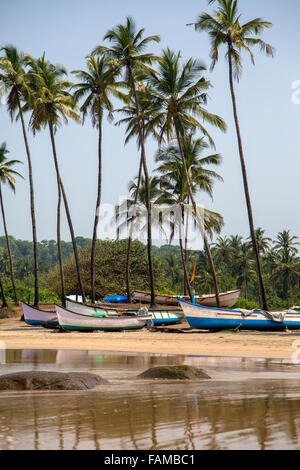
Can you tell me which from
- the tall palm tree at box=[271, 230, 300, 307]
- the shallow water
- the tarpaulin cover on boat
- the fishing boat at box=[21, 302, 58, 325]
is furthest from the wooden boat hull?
the tall palm tree at box=[271, 230, 300, 307]

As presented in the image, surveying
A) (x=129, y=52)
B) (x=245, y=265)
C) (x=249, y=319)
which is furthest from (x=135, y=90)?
(x=245, y=265)

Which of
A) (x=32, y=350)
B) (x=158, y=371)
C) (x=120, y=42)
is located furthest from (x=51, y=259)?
(x=158, y=371)

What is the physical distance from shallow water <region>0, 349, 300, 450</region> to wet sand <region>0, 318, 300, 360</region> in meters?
6.26

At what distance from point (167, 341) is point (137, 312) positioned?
23.5 ft

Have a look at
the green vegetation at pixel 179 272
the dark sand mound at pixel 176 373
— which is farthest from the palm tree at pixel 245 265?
the dark sand mound at pixel 176 373

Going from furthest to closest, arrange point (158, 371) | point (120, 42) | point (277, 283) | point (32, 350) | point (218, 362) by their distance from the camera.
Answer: point (277, 283), point (120, 42), point (32, 350), point (218, 362), point (158, 371)

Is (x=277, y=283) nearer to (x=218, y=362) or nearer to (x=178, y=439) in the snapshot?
(x=218, y=362)

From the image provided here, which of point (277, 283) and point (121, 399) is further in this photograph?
point (277, 283)

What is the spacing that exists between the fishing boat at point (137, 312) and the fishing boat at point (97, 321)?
1.27 feet

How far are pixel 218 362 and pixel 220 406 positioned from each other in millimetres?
6898

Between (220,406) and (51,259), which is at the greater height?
(51,259)

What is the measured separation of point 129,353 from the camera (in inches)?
698

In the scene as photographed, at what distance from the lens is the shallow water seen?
5.83m

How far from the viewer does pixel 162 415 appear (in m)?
7.20
